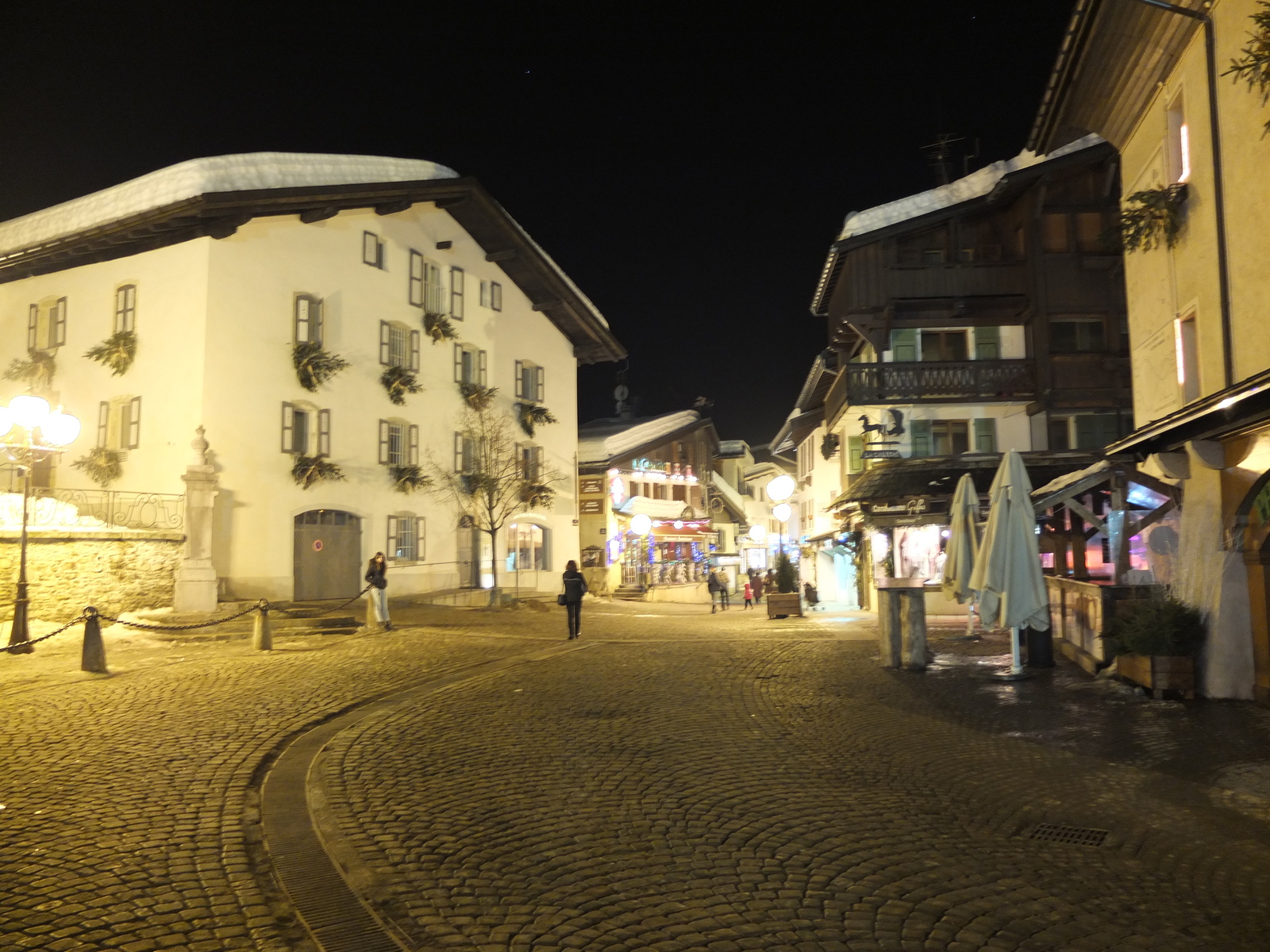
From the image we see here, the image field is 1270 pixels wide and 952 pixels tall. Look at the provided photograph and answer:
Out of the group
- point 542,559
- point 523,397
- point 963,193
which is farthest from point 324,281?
point 963,193

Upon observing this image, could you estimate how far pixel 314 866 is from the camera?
18.6 ft

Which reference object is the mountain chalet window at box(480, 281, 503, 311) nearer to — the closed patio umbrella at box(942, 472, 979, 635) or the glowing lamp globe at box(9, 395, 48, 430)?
the glowing lamp globe at box(9, 395, 48, 430)

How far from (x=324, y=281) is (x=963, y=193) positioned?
18551mm

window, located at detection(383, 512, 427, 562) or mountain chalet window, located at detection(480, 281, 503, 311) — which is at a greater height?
mountain chalet window, located at detection(480, 281, 503, 311)

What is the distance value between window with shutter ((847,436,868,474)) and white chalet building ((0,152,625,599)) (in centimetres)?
1092

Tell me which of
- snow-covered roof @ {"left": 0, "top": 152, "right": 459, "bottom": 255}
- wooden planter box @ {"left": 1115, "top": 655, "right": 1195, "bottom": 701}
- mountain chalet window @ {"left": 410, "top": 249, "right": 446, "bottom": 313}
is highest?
snow-covered roof @ {"left": 0, "top": 152, "right": 459, "bottom": 255}

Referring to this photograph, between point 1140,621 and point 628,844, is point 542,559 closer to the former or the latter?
point 1140,621

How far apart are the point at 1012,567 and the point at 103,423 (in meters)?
23.0

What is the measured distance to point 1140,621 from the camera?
10797 mm

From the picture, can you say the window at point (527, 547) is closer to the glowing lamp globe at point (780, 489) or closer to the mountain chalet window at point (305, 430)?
the mountain chalet window at point (305, 430)

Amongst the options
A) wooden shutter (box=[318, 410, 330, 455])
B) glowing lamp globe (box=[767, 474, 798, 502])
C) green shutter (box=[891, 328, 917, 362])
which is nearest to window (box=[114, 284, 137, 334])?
wooden shutter (box=[318, 410, 330, 455])

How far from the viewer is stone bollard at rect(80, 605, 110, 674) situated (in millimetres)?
13156

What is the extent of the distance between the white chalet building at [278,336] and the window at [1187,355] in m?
19.7

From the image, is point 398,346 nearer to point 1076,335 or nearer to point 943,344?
point 943,344
